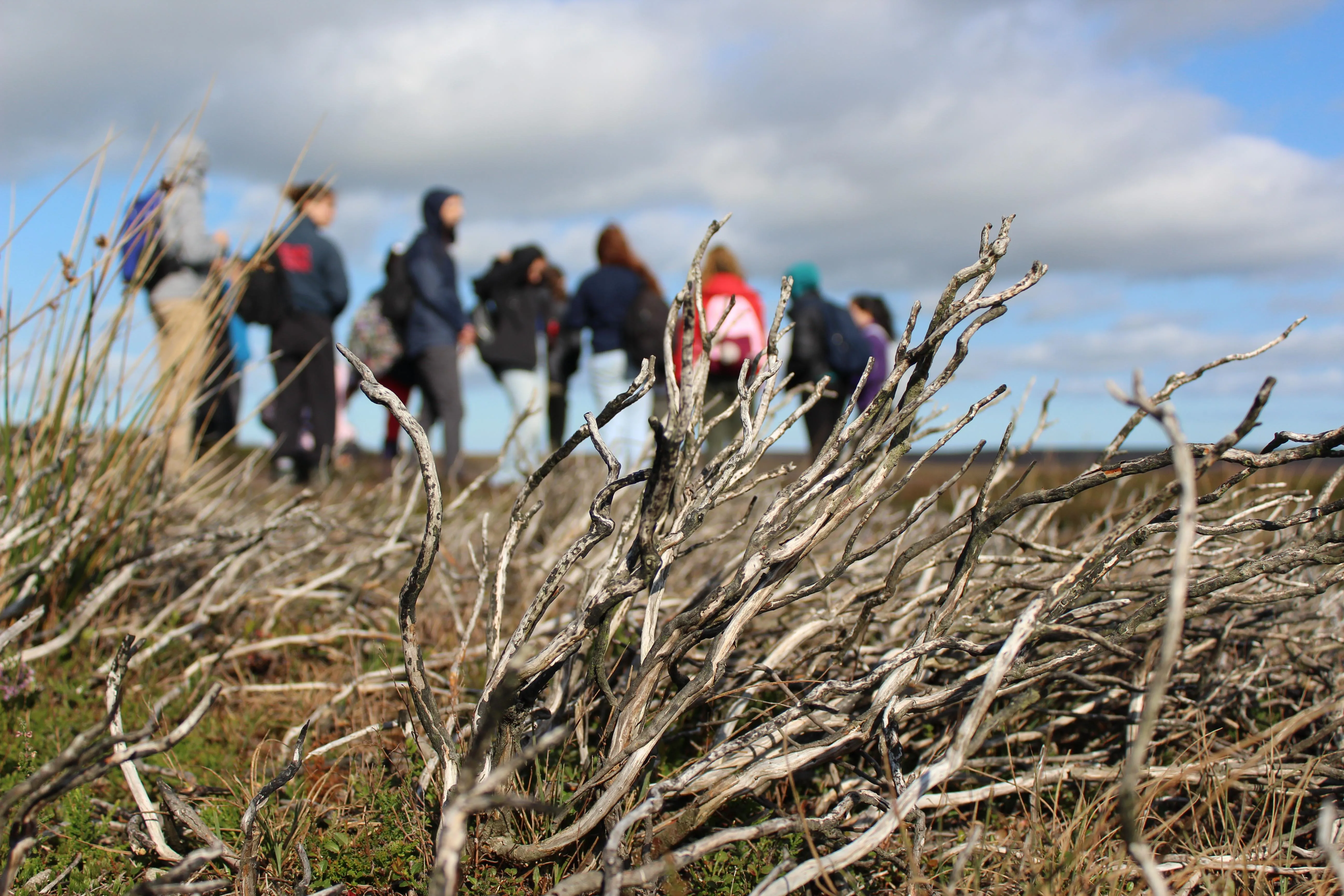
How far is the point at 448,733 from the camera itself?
4.95 feet

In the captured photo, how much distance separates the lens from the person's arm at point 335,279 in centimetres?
580

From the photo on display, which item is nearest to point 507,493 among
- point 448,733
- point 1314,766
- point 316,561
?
point 316,561

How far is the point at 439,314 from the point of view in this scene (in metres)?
6.36

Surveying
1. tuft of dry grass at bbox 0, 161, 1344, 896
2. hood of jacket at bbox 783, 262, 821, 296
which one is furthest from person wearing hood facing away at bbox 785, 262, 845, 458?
tuft of dry grass at bbox 0, 161, 1344, 896

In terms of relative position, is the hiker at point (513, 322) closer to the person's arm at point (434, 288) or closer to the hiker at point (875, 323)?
the person's arm at point (434, 288)

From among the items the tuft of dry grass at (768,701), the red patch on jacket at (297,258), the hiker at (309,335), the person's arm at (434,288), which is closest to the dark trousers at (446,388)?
the person's arm at (434,288)

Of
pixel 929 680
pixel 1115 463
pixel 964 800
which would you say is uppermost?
pixel 1115 463

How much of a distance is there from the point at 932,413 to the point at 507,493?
2563 mm

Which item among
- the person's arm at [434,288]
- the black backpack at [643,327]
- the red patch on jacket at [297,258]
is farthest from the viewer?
the black backpack at [643,327]

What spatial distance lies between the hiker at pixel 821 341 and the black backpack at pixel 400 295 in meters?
2.66

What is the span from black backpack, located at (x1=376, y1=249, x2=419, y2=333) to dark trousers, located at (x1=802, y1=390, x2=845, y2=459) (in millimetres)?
2860

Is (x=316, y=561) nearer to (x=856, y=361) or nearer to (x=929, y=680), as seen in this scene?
(x=929, y=680)

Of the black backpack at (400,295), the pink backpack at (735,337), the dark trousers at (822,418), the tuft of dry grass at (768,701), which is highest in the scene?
the black backpack at (400,295)

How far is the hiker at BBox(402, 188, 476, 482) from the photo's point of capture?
6.27 m
